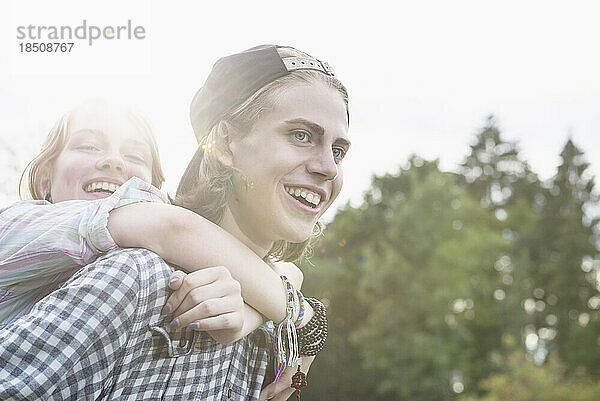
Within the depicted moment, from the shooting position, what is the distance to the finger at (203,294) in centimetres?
118

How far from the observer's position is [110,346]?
3.60ft

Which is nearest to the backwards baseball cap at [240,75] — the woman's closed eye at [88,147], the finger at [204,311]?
the woman's closed eye at [88,147]

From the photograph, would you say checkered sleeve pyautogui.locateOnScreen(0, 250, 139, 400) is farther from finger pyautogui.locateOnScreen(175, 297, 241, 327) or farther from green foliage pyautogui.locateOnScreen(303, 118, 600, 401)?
green foliage pyautogui.locateOnScreen(303, 118, 600, 401)

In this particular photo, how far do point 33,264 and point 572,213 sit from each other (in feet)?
87.2

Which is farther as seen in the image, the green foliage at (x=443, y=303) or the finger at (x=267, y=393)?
the green foliage at (x=443, y=303)

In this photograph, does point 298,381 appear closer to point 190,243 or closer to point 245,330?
point 245,330

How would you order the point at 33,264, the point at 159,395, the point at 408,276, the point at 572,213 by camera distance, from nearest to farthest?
the point at 159,395, the point at 33,264, the point at 408,276, the point at 572,213

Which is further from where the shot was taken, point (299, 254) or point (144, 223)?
point (299, 254)

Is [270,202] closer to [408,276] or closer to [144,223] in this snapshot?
[144,223]

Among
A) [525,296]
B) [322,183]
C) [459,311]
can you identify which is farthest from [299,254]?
[525,296]

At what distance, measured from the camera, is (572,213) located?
84.4 feet

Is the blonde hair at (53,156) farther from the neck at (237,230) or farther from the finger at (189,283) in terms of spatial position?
the finger at (189,283)

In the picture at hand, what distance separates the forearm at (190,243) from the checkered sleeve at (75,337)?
86 millimetres

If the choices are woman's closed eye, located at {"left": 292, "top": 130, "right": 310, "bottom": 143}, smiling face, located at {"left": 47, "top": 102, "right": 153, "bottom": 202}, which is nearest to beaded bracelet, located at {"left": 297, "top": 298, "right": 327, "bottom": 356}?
woman's closed eye, located at {"left": 292, "top": 130, "right": 310, "bottom": 143}
